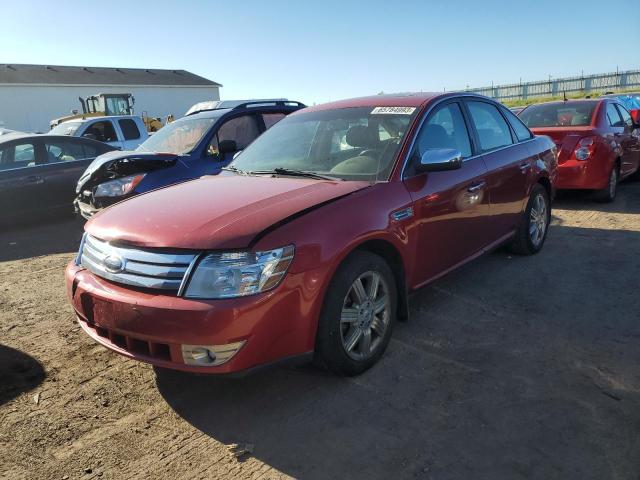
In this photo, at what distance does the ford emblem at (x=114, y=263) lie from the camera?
272 centimetres

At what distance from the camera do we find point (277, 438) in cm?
259

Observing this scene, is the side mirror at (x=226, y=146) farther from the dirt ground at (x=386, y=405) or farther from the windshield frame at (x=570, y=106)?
the windshield frame at (x=570, y=106)

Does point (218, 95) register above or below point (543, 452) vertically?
above

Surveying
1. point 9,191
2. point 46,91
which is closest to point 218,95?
point 46,91

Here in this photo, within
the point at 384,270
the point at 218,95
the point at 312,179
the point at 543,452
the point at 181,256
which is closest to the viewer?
the point at 543,452

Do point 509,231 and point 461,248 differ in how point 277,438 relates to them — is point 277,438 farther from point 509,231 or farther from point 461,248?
point 509,231

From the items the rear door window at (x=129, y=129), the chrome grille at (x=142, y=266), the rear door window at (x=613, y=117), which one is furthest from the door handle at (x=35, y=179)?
the rear door window at (x=613, y=117)

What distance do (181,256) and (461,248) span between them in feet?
7.80

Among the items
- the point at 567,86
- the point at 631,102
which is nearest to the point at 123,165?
the point at 631,102

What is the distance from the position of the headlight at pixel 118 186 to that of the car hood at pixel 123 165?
11cm

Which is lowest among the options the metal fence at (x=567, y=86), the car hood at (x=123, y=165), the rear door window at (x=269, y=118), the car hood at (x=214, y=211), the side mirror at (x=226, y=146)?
the car hood at (x=214, y=211)

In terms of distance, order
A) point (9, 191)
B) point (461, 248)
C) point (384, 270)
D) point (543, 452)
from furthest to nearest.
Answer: point (9, 191) → point (461, 248) → point (384, 270) → point (543, 452)

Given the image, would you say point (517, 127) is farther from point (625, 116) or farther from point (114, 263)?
point (625, 116)

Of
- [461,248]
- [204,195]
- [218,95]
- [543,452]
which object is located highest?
[218,95]
